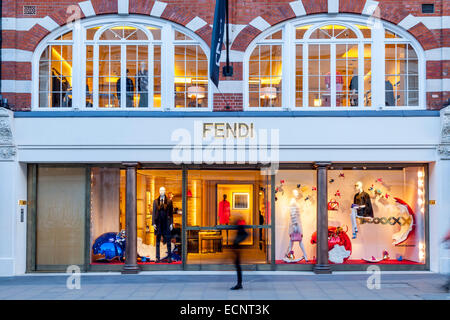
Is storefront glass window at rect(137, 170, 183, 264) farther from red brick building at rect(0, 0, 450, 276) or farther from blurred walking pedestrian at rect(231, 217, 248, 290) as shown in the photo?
blurred walking pedestrian at rect(231, 217, 248, 290)

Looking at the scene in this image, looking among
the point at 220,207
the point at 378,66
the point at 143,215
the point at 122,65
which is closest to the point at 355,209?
the point at 220,207

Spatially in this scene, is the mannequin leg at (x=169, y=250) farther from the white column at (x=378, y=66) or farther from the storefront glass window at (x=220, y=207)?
the white column at (x=378, y=66)

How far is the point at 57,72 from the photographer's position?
13828 millimetres

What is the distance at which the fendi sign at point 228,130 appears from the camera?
1333 cm

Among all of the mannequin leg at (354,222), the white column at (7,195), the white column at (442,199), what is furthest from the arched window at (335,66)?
the white column at (7,195)

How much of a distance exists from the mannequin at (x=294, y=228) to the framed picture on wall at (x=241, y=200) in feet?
3.84

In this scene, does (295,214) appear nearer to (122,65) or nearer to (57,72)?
(122,65)

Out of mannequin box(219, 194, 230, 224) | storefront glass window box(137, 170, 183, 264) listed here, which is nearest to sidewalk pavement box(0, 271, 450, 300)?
storefront glass window box(137, 170, 183, 264)

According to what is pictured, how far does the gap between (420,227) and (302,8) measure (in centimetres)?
645

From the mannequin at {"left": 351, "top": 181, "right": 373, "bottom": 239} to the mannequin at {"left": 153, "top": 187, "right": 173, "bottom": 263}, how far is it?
189 inches

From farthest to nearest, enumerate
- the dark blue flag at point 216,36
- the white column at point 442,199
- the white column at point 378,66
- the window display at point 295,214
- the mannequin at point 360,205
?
the mannequin at point 360,205 < the window display at point 295,214 < the white column at point 378,66 < the white column at point 442,199 < the dark blue flag at point 216,36

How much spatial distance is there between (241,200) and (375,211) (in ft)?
11.7

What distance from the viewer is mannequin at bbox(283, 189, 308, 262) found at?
45.1 ft

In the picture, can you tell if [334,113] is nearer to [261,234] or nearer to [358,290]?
[261,234]
